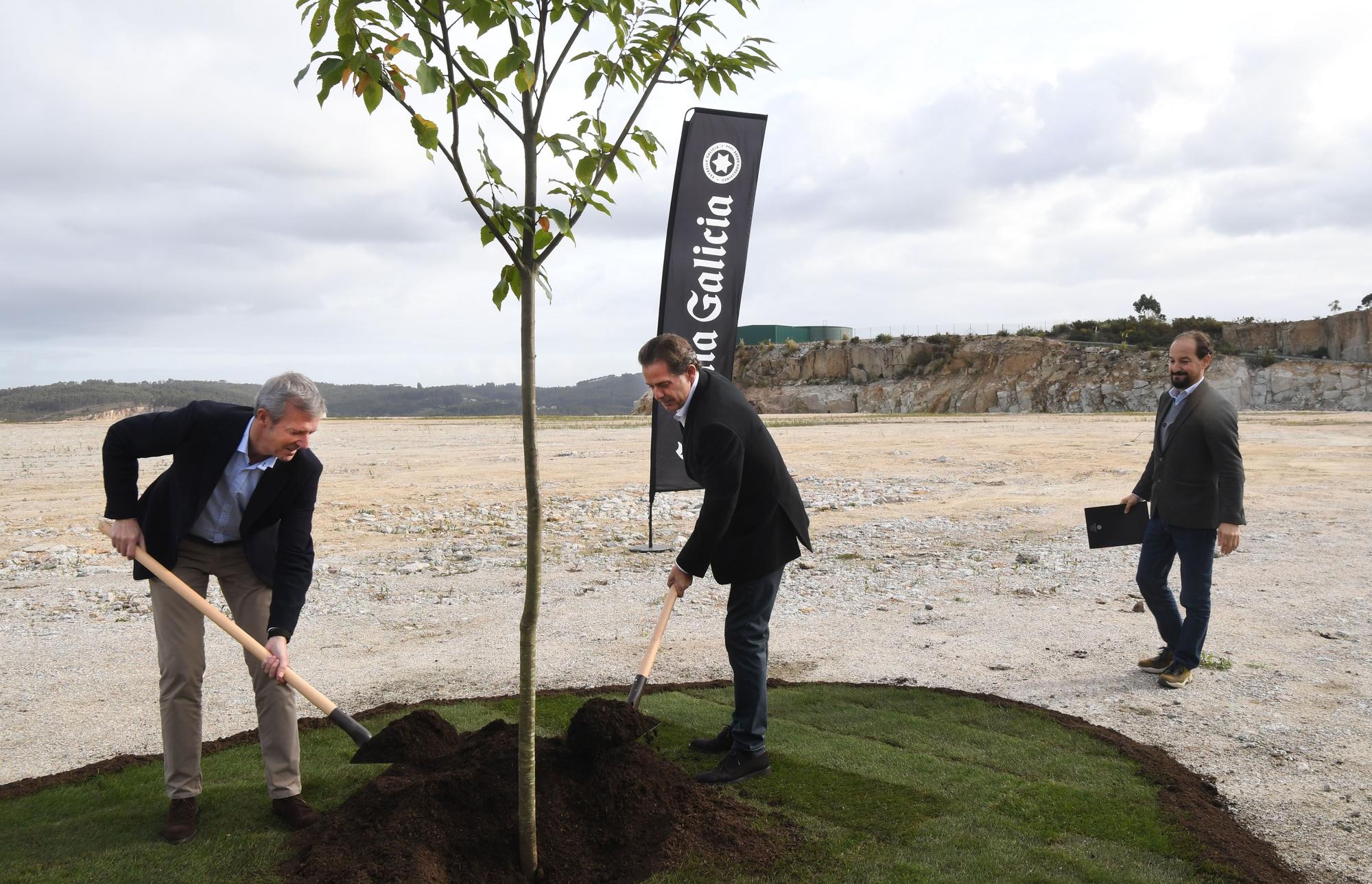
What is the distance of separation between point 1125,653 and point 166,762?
6.00 metres

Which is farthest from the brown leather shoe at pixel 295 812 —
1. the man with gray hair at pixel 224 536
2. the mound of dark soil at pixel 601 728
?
the mound of dark soil at pixel 601 728

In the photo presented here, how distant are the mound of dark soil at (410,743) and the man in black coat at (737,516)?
1243mm

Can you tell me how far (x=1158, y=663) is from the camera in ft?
19.7

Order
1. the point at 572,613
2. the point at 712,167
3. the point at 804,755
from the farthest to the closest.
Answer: the point at 712,167, the point at 572,613, the point at 804,755

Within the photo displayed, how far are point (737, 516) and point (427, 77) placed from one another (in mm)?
2483

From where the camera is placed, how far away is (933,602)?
827cm

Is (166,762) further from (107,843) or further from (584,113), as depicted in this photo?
(584,113)

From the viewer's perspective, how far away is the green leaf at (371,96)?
253 centimetres

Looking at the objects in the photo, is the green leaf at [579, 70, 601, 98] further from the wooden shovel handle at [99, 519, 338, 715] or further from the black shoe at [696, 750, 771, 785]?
the black shoe at [696, 750, 771, 785]

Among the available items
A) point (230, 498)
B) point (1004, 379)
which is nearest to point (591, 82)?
point (230, 498)

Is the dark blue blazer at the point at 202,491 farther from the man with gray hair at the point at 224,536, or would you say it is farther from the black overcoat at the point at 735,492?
the black overcoat at the point at 735,492

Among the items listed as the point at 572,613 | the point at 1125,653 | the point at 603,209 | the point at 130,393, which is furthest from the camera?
the point at 130,393

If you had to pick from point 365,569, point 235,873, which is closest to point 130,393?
point 365,569

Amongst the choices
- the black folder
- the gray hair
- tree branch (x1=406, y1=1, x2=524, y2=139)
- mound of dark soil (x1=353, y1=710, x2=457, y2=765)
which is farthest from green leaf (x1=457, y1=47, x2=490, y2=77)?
the black folder
